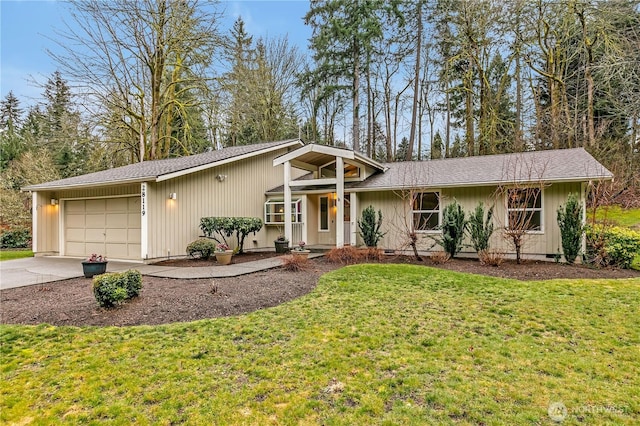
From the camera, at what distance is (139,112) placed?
18.2 m

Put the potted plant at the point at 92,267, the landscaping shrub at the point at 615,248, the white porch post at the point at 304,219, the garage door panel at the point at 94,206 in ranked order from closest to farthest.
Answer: the potted plant at the point at 92,267, the landscaping shrub at the point at 615,248, the garage door panel at the point at 94,206, the white porch post at the point at 304,219

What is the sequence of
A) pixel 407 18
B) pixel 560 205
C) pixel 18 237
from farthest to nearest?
pixel 407 18
pixel 18 237
pixel 560 205

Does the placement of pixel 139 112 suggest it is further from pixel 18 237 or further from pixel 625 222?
pixel 625 222

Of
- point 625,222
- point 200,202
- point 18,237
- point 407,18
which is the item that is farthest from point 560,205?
point 18,237

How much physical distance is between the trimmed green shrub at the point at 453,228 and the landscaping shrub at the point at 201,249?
722 cm

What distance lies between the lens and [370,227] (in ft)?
37.5

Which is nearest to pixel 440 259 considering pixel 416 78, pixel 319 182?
pixel 319 182

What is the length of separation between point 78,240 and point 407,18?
783 inches

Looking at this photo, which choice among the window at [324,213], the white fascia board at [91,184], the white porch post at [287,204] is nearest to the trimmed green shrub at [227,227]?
the white porch post at [287,204]

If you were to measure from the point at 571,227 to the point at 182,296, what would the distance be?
961 cm

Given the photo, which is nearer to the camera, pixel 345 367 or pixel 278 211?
pixel 345 367

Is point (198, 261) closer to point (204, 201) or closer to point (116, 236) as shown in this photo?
point (204, 201)

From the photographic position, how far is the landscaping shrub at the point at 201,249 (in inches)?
404

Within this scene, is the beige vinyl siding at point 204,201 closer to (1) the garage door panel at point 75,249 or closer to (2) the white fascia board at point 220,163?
(2) the white fascia board at point 220,163
